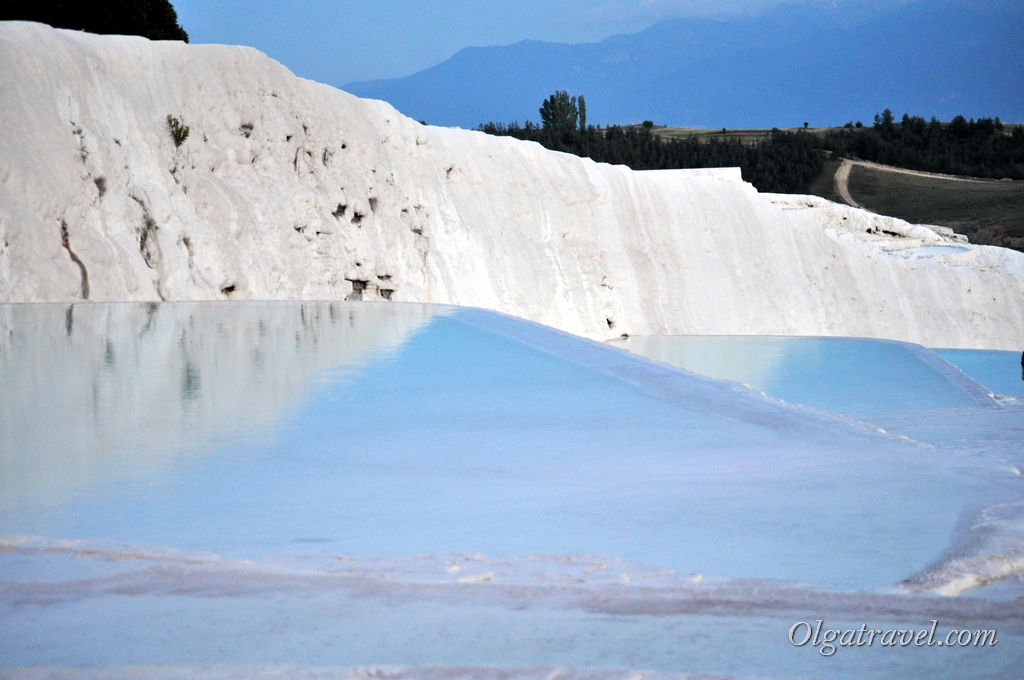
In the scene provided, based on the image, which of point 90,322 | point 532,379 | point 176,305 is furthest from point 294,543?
point 176,305

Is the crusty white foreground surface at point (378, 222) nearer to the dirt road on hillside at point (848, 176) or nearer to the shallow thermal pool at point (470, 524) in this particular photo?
the shallow thermal pool at point (470, 524)

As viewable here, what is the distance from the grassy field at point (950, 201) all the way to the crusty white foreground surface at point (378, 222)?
15.5 m

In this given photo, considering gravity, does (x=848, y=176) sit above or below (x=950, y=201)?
above

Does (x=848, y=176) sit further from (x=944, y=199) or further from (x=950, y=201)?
(x=950, y=201)

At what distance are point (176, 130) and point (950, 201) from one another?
1728 inches

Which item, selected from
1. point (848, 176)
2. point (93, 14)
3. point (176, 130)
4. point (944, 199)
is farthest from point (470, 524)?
point (848, 176)

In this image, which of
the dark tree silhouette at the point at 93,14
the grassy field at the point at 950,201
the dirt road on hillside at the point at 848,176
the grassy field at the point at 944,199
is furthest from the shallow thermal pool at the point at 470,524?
the dirt road on hillside at the point at 848,176

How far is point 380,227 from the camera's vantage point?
17641 mm

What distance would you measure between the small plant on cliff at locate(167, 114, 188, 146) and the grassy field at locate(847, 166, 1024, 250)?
3672cm

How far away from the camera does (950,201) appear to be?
50781 millimetres

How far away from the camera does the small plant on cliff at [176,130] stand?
1395 centimetres

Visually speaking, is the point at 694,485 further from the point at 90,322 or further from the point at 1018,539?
the point at 90,322

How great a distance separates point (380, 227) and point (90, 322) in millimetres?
9597

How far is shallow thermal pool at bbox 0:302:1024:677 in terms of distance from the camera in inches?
91.9
